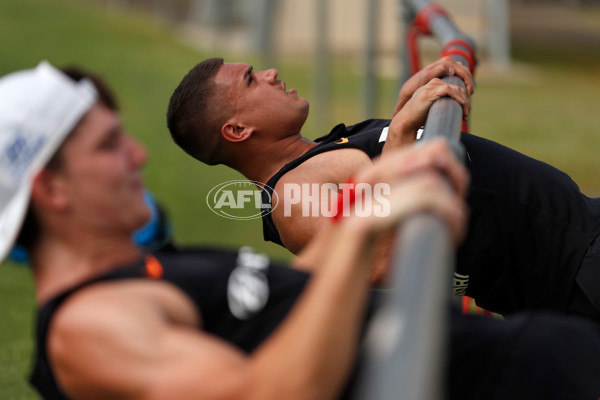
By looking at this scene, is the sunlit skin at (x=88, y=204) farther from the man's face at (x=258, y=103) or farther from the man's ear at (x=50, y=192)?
→ the man's face at (x=258, y=103)

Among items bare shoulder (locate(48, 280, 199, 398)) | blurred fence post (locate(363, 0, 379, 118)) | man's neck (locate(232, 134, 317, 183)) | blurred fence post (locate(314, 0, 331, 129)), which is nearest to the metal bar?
bare shoulder (locate(48, 280, 199, 398))

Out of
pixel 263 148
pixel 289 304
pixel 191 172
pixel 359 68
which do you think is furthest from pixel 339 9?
pixel 289 304

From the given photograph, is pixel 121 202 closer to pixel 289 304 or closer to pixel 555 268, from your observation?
pixel 289 304

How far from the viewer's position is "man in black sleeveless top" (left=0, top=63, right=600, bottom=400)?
1367 mm

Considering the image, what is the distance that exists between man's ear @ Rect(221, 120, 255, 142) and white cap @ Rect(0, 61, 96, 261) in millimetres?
1141

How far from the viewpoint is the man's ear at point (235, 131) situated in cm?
280

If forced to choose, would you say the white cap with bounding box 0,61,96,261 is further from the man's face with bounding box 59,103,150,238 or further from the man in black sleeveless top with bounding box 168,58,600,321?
the man in black sleeveless top with bounding box 168,58,600,321

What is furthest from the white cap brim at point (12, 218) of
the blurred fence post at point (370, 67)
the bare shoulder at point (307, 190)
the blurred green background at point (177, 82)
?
the blurred fence post at point (370, 67)

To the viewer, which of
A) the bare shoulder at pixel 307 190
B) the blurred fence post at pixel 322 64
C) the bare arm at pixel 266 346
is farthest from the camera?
the blurred fence post at pixel 322 64

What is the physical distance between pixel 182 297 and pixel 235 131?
122cm

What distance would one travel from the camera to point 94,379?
4.83 ft

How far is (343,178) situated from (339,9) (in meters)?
14.5

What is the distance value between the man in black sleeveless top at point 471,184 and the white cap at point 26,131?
961 mm

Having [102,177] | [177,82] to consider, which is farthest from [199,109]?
[177,82]
